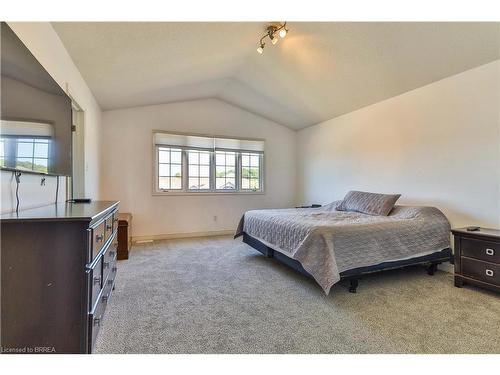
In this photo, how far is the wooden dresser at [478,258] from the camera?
2.38 m

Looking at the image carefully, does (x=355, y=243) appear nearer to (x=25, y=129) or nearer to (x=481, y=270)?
(x=481, y=270)

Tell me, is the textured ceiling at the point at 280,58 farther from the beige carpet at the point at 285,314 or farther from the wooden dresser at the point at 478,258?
the beige carpet at the point at 285,314

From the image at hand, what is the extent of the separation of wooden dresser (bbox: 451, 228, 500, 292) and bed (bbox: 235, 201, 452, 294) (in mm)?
309

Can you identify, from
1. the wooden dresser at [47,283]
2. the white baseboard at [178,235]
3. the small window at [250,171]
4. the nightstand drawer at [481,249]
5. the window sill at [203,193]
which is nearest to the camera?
the wooden dresser at [47,283]

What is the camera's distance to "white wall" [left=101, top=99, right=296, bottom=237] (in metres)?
4.58

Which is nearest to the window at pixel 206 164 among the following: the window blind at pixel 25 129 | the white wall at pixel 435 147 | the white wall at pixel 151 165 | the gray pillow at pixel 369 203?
the white wall at pixel 151 165

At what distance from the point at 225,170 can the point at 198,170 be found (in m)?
0.57

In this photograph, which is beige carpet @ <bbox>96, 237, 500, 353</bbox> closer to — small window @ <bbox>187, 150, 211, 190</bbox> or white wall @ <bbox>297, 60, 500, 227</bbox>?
white wall @ <bbox>297, 60, 500, 227</bbox>

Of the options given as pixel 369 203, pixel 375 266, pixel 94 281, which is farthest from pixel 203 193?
pixel 94 281

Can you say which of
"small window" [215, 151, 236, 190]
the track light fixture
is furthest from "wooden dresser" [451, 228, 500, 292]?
"small window" [215, 151, 236, 190]

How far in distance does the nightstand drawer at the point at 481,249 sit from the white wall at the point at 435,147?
47 centimetres

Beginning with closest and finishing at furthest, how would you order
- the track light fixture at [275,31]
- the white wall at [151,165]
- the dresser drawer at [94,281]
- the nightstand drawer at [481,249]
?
the dresser drawer at [94,281], the nightstand drawer at [481,249], the track light fixture at [275,31], the white wall at [151,165]
